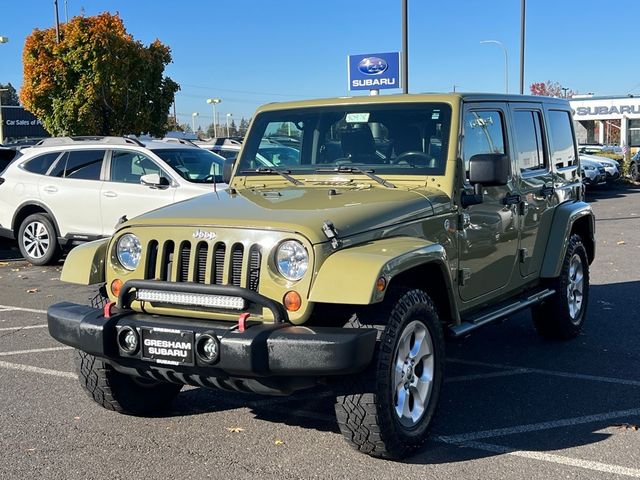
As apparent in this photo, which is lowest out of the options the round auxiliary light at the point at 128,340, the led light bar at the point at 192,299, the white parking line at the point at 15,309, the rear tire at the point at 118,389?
the white parking line at the point at 15,309

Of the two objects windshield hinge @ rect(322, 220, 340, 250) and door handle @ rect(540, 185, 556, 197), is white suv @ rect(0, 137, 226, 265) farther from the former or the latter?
windshield hinge @ rect(322, 220, 340, 250)

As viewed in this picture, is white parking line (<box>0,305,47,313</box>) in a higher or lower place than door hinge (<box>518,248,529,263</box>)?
lower

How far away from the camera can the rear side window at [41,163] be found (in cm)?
1133

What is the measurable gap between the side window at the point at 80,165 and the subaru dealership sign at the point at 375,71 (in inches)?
497

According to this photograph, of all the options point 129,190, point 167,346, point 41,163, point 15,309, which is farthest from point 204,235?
point 41,163

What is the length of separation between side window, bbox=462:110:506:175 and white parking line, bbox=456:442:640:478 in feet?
5.84

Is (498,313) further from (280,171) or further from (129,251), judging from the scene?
(129,251)

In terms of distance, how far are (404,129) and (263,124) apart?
112 cm

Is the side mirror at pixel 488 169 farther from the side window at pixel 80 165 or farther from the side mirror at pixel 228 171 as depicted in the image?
the side window at pixel 80 165

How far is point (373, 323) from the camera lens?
3898 millimetres

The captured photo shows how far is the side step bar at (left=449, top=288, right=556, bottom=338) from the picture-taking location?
477 cm

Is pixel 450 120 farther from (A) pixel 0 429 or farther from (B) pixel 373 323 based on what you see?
(A) pixel 0 429

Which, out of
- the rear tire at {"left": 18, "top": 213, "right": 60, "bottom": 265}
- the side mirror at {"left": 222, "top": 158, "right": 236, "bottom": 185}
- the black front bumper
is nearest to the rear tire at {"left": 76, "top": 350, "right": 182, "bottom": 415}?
the black front bumper

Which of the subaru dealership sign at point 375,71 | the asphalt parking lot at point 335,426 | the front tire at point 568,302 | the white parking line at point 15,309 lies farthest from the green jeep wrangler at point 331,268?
the subaru dealership sign at point 375,71
